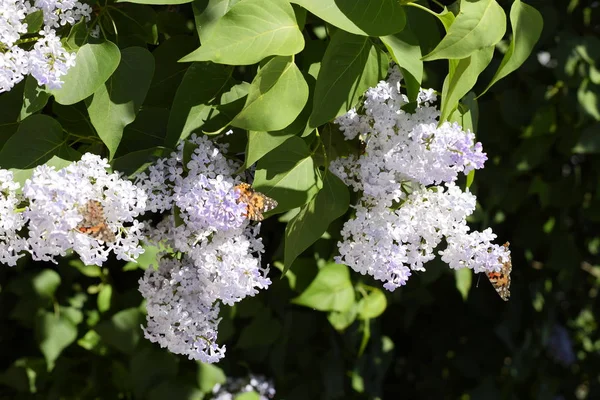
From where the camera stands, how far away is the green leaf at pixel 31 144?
2.54 ft

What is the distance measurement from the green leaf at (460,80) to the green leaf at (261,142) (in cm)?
A: 15

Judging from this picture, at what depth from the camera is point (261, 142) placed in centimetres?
74

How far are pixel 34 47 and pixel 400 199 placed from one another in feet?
1.31

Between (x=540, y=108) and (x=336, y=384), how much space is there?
72 cm

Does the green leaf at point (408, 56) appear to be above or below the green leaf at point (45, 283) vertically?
above

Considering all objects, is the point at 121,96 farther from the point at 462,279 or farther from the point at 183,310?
the point at 462,279

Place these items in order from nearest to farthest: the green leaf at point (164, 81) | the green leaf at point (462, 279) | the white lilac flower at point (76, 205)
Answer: the white lilac flower at point (76, 205) → the green leaf at point (164, 81) → the green leaf at point (462, 279)

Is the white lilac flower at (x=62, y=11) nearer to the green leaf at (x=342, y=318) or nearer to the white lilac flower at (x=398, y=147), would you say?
the white lilac flower at (x=398, y=147)

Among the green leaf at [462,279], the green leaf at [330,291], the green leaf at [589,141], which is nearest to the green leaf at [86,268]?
the green leaf at [330,291]

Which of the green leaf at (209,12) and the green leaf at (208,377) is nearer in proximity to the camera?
the green leaf at (209,12)

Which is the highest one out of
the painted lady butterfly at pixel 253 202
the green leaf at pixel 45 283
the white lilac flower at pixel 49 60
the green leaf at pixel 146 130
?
the white lilac flower at pixel 49 60

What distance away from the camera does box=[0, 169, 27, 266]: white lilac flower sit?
0.71m

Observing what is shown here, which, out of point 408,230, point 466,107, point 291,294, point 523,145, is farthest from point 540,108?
point 408,230

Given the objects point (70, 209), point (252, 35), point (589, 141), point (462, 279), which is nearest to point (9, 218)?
point (70, 209)
